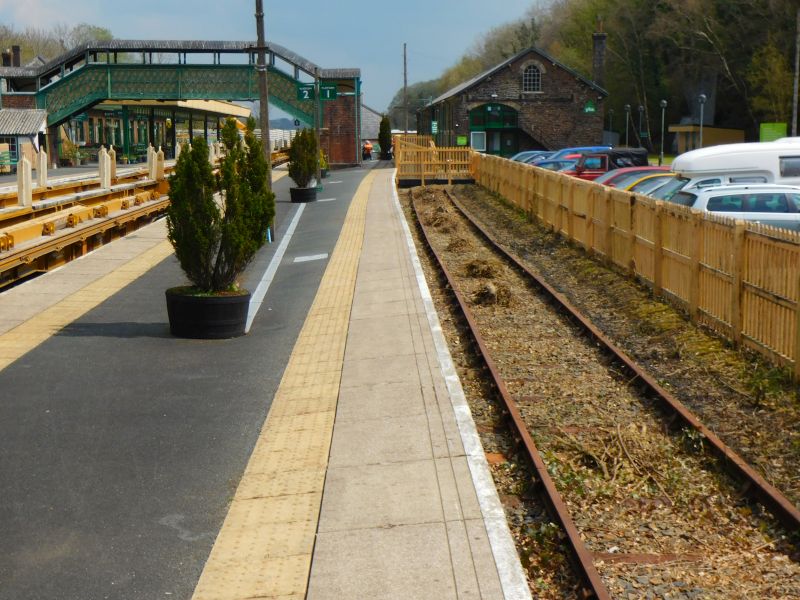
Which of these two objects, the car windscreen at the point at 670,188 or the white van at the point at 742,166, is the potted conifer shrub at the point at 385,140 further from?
the white van at the point at 742,166

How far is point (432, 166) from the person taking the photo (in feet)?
153

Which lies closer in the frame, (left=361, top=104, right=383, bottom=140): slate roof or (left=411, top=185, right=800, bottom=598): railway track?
(left=411, top=185, right=800, bottom=598): railway track

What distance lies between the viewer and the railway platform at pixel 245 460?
6.27 m

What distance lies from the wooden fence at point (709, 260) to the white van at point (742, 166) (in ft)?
5.89

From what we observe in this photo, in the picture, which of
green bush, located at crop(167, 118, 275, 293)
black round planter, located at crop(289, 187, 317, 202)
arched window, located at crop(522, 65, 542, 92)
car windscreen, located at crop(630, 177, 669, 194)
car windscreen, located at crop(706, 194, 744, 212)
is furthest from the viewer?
arched window, located at crop(522, 65, 542, 92)

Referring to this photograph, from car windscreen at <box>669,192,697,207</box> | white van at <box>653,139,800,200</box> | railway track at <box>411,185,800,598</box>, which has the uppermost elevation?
white van at <box>653,139,800,200</box>

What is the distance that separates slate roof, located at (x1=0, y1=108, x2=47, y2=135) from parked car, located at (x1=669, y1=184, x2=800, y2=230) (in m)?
46.3

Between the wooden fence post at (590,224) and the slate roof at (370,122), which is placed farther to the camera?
the slate roof at (370,122)

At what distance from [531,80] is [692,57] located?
44.0 ft

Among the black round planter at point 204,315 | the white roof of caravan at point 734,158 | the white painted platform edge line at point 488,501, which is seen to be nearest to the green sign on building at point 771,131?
the white roof of caravan at point 734,158

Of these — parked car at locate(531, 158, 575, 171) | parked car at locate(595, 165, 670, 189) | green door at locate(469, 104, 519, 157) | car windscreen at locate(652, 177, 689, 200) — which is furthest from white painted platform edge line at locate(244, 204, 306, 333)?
green door at locate(469, 104, 519, 157)

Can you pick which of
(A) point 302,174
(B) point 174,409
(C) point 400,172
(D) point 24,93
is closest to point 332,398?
(B) point 174,409

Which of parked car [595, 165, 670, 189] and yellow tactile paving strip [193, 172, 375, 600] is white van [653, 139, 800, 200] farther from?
yellow tactile paving strip [193, 172, 375, 600]

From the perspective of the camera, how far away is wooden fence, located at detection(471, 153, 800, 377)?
10.8 m
